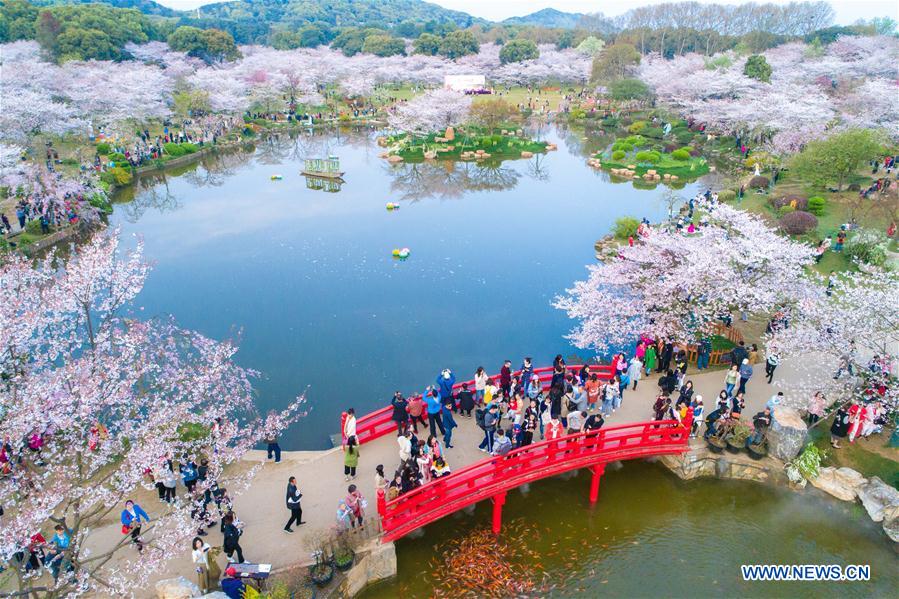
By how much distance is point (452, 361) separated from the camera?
19.5 m

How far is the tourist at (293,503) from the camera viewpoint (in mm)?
11102

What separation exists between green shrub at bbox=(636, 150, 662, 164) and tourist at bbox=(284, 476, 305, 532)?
4134cm

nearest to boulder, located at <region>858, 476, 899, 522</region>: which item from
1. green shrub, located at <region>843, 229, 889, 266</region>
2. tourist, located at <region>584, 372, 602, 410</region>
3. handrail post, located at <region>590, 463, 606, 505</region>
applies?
handrail post, located at <region>590, 463, 606, 505</region>

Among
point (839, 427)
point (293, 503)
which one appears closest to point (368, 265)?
point (293, 503)

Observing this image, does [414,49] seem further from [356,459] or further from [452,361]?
[356,459]

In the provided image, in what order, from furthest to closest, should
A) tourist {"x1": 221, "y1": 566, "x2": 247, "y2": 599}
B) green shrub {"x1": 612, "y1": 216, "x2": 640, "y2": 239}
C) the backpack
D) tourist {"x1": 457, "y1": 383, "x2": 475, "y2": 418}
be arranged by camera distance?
1. green shrub {"x1": 612, "y1": 216, "x2": 640, "y2": 239}
2. tourist {"x1": 457, "y1": 383, "x2": 475, "y2": 418}
3. the backpack
4. tourist {"x1": 221, "y1": 566, "x2": 247, "y2": 599}

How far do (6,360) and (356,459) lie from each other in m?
7.65

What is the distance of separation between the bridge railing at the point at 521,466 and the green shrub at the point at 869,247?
17.2 meters

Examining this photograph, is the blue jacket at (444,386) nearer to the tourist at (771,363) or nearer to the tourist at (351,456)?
the tourist at (351,456)

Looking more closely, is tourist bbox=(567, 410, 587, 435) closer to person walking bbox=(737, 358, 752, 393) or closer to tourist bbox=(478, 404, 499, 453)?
tourist bbox=(478, 404, 499, 453)

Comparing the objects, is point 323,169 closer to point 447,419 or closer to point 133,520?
point 447,419

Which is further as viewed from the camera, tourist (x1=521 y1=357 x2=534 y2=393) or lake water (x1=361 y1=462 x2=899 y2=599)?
tourist (x1=521 y1=357 x2=534 y2=393)

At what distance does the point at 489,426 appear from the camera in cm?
1324

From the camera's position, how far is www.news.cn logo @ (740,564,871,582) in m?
11.9
